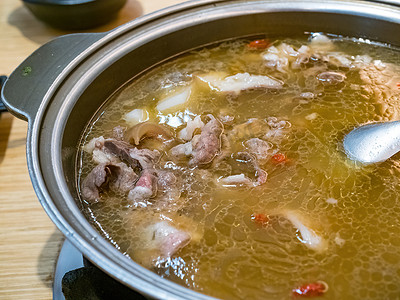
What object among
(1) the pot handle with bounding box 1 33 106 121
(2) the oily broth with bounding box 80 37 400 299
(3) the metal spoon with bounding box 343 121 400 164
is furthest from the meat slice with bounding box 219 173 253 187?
(1) the pot handle with bounding box 1 33 106 121

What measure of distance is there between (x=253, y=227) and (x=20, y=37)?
281 centimetres

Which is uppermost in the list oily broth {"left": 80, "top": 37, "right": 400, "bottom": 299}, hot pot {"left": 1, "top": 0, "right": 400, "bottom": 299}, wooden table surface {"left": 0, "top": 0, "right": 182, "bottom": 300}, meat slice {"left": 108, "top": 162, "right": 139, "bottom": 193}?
hot pot {"left": 1, "top": 0, "right": 400, "bottom": 299}

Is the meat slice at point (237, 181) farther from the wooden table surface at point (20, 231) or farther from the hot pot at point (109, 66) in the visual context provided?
the wooden table surface at point (20, 231)

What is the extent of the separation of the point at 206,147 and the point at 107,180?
17.7 inches

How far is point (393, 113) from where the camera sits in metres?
2.26

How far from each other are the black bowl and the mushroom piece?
5.32ft

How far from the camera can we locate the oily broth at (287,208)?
165 centimetres

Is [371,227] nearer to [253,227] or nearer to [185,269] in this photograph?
[253,227]

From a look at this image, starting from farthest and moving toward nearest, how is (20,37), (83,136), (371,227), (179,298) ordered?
(20,37) < (83,136) < (371,227) < (179,298)

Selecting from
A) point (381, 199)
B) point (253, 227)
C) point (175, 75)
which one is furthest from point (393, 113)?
point (175, 75)

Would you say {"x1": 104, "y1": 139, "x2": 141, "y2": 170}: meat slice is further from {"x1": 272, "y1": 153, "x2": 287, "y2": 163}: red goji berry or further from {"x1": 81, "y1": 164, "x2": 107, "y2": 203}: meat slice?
{"x1": 272, "y1": 153, "x2": 287, "y2": 163}: red goji berry

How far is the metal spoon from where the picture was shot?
79.0 inches

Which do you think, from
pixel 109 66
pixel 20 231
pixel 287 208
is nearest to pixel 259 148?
pixel 287 208

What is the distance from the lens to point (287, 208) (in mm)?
1866
